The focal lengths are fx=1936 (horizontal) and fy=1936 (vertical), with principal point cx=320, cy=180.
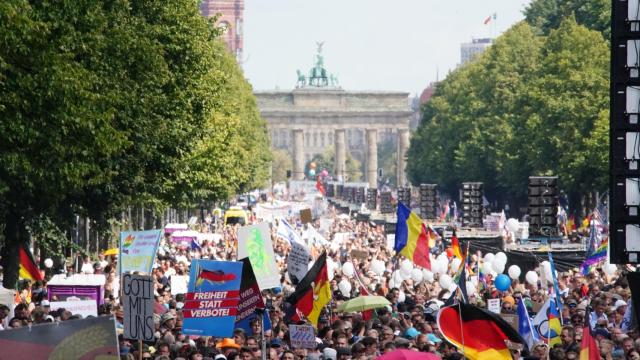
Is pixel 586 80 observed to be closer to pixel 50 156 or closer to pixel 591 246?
pixel 591 246

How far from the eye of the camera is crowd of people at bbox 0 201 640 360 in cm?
2050

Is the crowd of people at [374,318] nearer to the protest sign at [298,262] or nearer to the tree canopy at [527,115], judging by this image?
the protest sign at [298,262]

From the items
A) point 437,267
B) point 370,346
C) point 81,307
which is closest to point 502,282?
point 437,267

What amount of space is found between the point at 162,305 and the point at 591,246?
1067 centimetres

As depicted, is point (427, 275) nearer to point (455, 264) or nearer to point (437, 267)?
point (437, 267)

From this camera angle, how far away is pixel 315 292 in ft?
84.5

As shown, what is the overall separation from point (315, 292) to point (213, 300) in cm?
422

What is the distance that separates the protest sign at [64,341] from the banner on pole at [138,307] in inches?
112

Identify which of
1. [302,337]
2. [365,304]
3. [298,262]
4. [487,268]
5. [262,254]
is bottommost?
[487,268]

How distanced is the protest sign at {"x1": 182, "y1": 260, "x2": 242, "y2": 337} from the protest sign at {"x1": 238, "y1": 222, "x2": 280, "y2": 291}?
15.9 feet

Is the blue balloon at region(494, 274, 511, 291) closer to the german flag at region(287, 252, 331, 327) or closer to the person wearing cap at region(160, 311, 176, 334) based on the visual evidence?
the german flag at region(287, 252, 331, 327)

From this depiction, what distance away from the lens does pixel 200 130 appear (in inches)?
1738

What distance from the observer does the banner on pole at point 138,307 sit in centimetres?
1862

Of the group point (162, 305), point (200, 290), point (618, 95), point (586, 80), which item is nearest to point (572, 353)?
point (618, 95)
